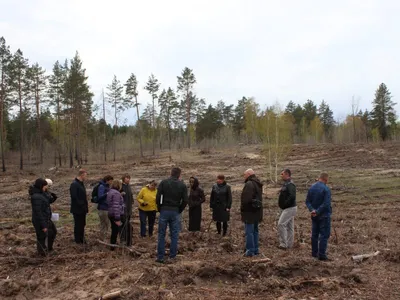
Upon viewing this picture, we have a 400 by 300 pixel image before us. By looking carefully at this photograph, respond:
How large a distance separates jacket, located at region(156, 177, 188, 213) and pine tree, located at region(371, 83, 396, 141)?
66.9 m

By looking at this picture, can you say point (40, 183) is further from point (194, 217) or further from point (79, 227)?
point (194, 217)

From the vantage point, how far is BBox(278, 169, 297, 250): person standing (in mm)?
8570

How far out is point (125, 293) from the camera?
5.29 metres

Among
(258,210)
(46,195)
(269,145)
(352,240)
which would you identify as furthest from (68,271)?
(269,145)

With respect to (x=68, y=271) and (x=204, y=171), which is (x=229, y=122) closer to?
(x=204, y=171)

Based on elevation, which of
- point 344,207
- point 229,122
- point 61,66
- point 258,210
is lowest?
point 344,207

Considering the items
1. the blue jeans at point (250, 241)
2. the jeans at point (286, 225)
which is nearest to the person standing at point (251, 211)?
the blue jeans at point (250, 241)

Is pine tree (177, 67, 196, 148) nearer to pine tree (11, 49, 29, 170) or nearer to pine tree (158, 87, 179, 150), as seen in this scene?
pine tree (158, 87, 179, 150)

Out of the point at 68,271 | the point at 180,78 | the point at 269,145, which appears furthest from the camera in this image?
the point at 180,78

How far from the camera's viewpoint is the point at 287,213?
28.6 ft

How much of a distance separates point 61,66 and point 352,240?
4528 cm

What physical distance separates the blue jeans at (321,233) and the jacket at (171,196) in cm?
285

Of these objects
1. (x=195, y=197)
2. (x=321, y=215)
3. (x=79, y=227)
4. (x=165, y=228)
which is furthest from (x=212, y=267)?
(x=195, y=197)

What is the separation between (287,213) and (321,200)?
1.19 m
